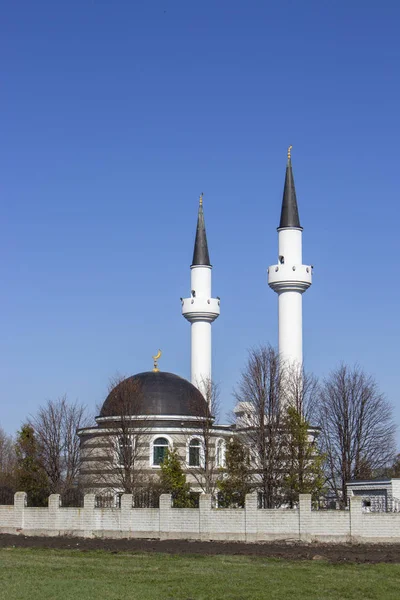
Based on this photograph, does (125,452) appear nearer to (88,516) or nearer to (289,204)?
(88,516)

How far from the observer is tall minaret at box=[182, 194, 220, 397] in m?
71.6

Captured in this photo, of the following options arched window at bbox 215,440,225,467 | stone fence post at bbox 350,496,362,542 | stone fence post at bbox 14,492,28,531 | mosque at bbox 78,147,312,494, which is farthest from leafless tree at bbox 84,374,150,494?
stone fence post at bbox 350,496,362,542

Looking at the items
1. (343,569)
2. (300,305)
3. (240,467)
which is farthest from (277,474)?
(343,569)

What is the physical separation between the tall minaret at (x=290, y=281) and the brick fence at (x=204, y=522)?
907 inches

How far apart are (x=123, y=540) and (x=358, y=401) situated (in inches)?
952

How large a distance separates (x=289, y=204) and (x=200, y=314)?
1163cm

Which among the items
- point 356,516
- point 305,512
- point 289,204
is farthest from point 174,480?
point 289,204

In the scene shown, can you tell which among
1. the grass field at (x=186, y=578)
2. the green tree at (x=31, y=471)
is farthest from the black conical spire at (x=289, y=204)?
the grass field at (x=186, y=578)

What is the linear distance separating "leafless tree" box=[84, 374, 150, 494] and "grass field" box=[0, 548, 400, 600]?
2548cm

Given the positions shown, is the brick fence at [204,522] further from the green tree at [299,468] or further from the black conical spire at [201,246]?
the black conical spire at [201,246]

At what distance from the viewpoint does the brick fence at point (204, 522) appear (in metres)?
38.5

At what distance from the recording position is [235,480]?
48656 mm

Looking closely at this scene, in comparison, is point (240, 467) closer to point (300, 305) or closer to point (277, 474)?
point (277, 474)

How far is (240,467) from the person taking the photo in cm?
4925
